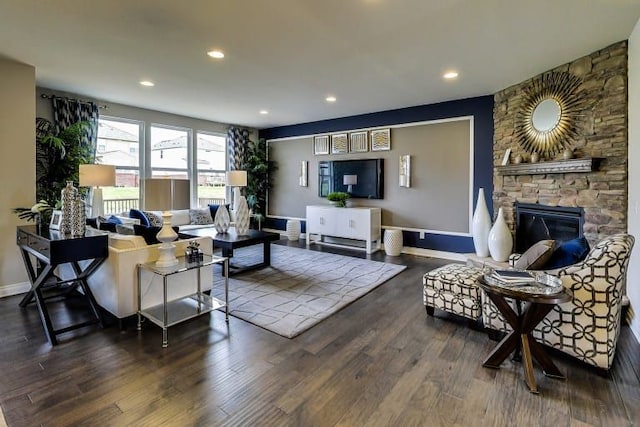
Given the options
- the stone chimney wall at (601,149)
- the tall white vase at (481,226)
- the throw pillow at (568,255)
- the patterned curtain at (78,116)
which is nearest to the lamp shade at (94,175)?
the patterned curtain at (78,116)

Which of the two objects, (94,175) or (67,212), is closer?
(67,212)

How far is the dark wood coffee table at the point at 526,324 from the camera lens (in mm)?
2027

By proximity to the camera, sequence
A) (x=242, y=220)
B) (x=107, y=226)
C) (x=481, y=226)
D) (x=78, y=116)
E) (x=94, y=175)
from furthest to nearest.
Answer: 1. (x=78, y=116)
2. (x=242, y=220)
3. (x=481, y=226)
4. (x=107, y=226)
5. (x=94, y=175)

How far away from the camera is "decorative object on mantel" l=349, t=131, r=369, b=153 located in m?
6.51

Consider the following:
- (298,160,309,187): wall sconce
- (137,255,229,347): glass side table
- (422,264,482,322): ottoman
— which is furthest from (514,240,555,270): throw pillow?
(298,160,309,187): wall sconce

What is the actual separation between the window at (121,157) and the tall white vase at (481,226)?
18.9 ft

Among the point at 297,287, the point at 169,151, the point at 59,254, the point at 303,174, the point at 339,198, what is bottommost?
the point at 297,287

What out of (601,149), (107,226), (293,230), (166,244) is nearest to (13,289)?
(107,226)

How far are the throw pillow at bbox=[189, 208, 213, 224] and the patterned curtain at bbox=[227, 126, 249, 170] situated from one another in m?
1.44

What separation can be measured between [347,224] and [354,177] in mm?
989

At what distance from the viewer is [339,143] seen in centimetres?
689

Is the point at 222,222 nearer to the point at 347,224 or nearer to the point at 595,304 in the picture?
the point at 347,224

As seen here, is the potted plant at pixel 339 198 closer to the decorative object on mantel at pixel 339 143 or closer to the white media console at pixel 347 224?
the white media console at pixel 347 224

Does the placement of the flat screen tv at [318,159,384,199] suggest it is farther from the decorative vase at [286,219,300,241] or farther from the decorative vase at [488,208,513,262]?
the decorative vase at [488,208,513,262]
